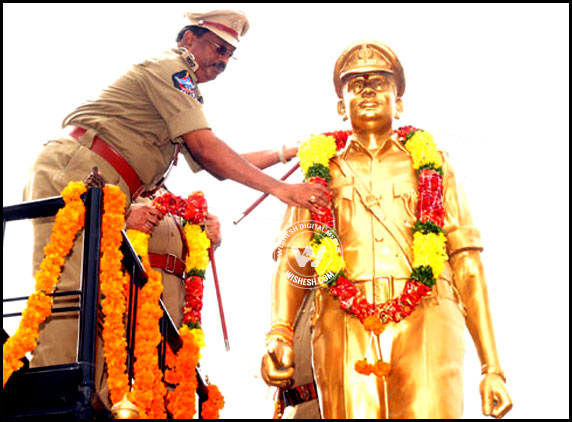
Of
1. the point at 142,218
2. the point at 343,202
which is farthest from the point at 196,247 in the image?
the point at 343,202

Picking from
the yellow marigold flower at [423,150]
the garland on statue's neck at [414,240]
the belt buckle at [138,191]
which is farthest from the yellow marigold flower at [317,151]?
the belt buckle at [138,191]

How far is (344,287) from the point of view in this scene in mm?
6070

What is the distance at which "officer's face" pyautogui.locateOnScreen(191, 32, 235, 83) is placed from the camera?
727 cm

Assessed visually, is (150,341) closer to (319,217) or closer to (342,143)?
(319,217)

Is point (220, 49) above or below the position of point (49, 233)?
above

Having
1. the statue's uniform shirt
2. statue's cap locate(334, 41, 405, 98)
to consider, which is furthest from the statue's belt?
statue's cap locate(334, 41, 405, 98)

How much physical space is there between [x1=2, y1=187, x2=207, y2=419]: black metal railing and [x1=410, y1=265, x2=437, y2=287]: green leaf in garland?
5.66ft

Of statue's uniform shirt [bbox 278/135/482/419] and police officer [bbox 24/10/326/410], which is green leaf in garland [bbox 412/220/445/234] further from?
police officer [bbox 24/10/326/410]

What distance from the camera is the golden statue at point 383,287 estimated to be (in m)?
5.84

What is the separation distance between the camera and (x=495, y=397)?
228 inches

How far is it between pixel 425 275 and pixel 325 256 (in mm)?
622

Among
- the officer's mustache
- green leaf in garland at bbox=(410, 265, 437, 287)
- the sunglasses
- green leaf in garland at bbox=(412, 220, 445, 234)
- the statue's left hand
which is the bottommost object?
the statue's left hand

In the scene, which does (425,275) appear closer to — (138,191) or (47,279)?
(138,191)

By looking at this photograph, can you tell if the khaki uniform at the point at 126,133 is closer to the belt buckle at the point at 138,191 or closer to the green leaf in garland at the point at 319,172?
the belt buckle at the point at 138,191
